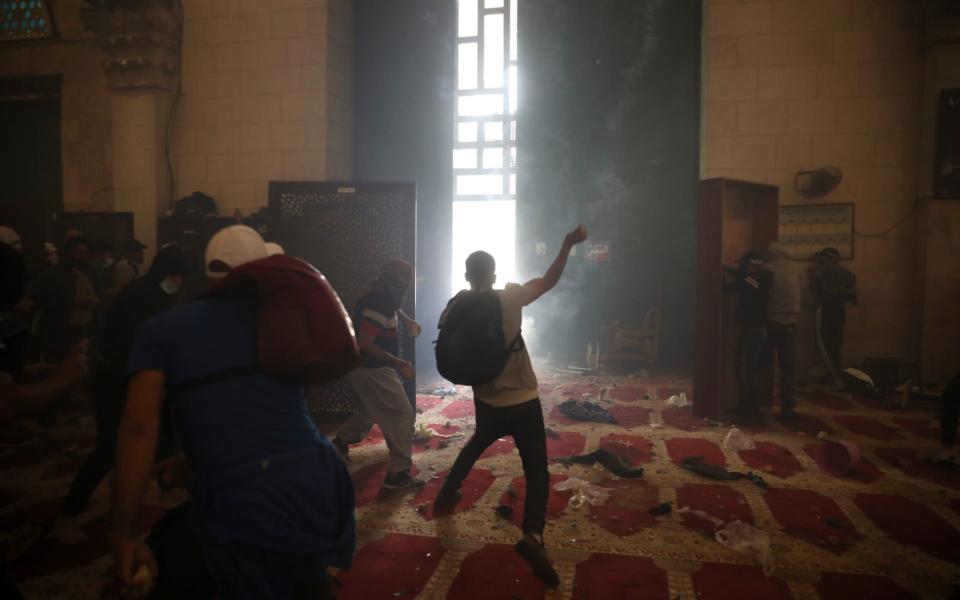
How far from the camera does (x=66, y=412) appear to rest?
6605 mm

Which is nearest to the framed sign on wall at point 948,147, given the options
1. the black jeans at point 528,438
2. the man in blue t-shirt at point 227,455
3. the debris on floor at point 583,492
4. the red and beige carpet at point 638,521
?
the red and beige carpet at point 638,521

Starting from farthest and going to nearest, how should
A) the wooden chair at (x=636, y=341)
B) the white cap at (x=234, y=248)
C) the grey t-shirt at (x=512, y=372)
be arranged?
the wooden chair at (x=636, y=341)
the grey t-shirt at (x=512, y=372)
the white cap at (x=234, y=248)

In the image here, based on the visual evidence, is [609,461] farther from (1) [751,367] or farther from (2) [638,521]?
(1) [751,367]

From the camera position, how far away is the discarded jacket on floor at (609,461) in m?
4.63

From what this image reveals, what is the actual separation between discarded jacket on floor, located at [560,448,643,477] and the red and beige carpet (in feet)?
0.26

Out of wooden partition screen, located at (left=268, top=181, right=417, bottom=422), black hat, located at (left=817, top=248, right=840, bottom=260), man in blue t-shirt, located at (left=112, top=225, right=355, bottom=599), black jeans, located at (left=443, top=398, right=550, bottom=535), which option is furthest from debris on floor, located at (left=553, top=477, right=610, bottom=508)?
black hat, located at (left=817, top=248, right=840, bottom=260)

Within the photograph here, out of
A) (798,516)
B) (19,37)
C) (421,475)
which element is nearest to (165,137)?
(19,37)

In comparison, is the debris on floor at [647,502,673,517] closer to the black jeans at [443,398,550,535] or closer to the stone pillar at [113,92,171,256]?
the black jeans at [443,398,550,535]

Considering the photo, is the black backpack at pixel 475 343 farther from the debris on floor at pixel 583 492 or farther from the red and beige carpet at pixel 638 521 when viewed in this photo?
the debris on floor at pixel 583 492

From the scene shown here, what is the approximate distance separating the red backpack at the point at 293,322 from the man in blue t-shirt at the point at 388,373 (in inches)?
106

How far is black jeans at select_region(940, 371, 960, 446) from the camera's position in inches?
195

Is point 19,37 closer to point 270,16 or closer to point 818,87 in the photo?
point 270,16

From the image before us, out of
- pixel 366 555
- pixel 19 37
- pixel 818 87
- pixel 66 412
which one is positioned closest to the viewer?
pixel 366 555

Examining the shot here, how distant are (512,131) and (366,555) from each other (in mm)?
8891
